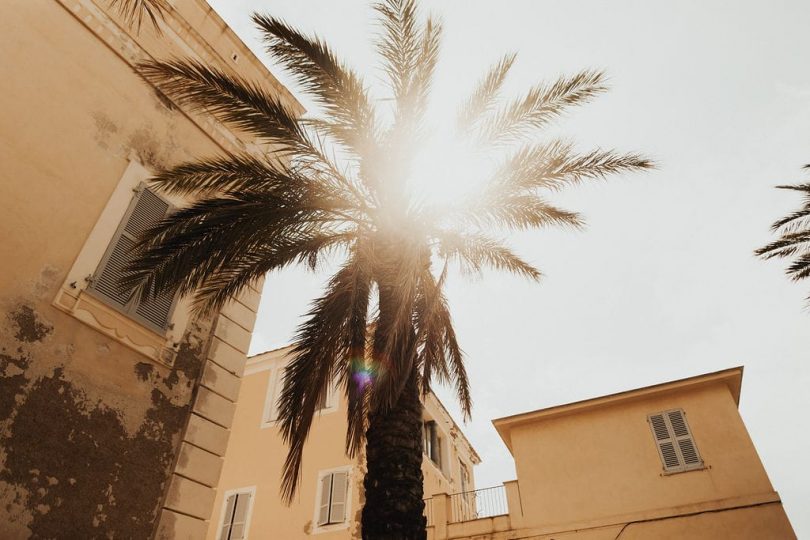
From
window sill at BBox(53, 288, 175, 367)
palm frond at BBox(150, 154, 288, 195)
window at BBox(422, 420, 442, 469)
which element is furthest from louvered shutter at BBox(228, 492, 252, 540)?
palm frond at BBox(150, 154, 288, 195)

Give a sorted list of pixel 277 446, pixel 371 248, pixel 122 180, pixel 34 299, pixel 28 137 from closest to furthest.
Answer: pixel 34 299 < pixel 28 137 < pixel 122 180 < pixel 371 248 < pixel 277 446

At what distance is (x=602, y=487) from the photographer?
1470 centimetres

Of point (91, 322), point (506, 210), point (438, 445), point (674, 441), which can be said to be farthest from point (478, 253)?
point (438, 445)

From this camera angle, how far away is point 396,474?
21.0 feet

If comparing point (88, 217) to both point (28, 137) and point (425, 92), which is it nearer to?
point (28, 137)

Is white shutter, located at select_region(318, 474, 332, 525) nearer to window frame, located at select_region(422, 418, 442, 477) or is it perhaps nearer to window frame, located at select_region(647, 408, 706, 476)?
window frame, located at select_region(422, 418, 442, 477)

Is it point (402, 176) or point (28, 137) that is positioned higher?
point (402, 176)

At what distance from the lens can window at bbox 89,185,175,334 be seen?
648 centimetres

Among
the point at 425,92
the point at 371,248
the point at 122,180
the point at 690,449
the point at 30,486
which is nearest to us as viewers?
the point at 30,486

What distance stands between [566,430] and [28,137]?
49.1 feet

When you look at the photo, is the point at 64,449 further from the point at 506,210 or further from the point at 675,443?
the point at 675,443

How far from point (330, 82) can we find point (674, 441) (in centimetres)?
1313

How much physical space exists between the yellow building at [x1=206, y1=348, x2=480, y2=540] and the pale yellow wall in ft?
13.2

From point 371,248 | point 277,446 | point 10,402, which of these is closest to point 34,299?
point 10,402
